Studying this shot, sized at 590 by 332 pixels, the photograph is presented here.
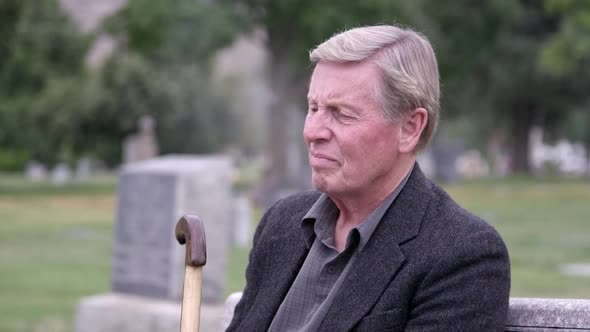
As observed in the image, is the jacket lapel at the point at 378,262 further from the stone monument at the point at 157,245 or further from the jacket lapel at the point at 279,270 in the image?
the stone monument at the point at 157,245

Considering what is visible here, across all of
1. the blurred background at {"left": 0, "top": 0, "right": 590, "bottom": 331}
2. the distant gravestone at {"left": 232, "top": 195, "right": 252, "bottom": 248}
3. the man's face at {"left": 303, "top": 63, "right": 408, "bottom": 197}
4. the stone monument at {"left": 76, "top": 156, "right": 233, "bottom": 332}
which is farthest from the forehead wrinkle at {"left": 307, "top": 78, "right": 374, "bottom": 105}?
the distant gravestone at {"left": 232, "top": 195, "right": 252, "bottom": 248}

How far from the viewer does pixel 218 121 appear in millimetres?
68375

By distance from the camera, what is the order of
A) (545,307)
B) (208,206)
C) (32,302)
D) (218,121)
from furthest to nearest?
(218,121), (32,302), (208,206), (545,307)

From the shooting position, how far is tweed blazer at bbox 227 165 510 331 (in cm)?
255

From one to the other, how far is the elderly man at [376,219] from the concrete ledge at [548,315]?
0.18 meters

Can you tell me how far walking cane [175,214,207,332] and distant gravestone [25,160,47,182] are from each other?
5166 cm

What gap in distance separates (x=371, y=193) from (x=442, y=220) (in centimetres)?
21

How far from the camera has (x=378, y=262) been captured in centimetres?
274

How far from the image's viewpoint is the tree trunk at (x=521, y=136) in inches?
1917

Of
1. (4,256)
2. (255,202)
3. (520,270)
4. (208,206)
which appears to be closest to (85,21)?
(255,202)

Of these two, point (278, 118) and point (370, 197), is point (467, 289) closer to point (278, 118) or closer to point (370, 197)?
point (370, 197)

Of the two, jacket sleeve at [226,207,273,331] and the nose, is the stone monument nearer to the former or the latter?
jacket sleeve at [226,207,273,331]

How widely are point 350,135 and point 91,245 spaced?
1575cm

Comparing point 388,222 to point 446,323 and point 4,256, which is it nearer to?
point 446,323
